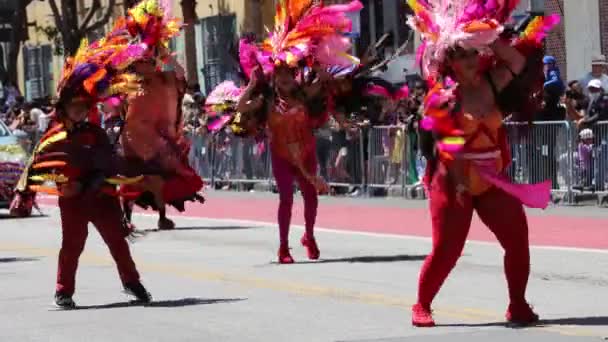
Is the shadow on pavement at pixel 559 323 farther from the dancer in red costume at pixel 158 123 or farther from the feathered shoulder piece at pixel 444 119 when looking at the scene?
the dancer in red costume at pixel 158 123

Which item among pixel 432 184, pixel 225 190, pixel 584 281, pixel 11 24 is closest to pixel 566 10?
pixel 225 190

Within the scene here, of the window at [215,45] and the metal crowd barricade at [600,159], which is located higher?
the window at [215,45]

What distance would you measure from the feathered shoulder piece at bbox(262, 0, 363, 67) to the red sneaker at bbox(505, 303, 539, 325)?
5.22 m

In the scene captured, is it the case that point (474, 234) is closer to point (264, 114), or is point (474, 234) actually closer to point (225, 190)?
point (264, 114)

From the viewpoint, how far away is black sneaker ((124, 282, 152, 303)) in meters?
12.3

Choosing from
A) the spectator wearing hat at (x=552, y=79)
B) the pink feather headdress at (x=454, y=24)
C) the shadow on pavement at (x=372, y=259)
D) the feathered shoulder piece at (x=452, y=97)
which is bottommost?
the shadow on pavement at (x=372, y=259)

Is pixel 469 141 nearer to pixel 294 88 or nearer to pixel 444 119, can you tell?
pixel 444 119

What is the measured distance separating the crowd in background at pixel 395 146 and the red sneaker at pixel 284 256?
1322mm

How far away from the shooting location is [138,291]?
1234 cm

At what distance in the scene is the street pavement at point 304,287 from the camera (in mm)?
10445

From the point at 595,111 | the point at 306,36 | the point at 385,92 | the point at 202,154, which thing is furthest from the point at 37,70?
the point at 306,36

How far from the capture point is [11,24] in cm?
4131

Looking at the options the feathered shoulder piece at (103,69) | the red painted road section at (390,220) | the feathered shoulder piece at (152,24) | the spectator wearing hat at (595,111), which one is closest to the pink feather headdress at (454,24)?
the feathered shoulder piece at (103,69)

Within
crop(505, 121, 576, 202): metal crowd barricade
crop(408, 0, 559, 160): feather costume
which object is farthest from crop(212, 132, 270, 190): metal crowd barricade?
crop(408, 0, 559, 160): feather costume
